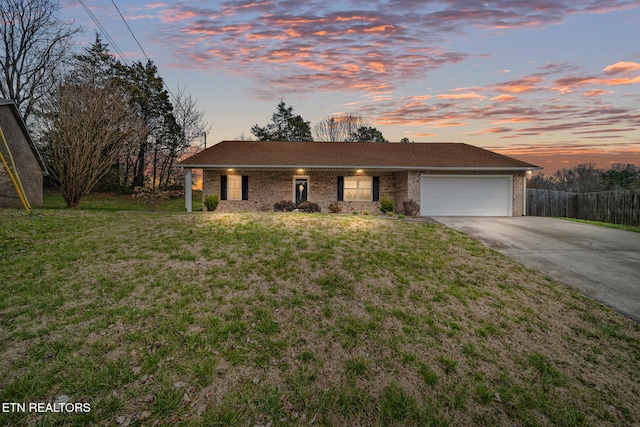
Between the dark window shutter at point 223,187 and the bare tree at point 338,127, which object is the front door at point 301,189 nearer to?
the dark window shutter at point 223,187

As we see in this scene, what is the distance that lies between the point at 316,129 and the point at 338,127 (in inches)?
113

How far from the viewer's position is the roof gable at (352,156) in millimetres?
16141

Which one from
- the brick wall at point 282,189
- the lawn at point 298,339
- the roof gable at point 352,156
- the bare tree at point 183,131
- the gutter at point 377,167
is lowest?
the lawn at point 298,339

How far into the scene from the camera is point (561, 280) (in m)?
6.50

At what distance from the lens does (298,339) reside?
4105 mm

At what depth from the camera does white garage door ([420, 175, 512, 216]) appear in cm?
1645

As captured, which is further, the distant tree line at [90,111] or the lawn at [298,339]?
the distant tree line at [90,111]

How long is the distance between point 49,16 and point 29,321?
2860 cm

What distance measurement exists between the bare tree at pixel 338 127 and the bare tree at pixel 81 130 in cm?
2604

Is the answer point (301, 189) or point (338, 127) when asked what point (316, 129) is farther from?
point (301, 189)

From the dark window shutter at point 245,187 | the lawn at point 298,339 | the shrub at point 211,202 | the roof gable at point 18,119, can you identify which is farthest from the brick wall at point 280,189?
the lawn at point 298,339

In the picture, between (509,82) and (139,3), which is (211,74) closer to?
(139,3)

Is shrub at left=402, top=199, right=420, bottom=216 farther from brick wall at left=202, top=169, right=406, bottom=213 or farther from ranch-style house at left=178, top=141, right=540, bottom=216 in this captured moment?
brick wall at left=202, top=169, right=406, bottom=213

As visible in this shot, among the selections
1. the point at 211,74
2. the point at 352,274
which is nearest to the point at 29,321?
the point at 352,274
